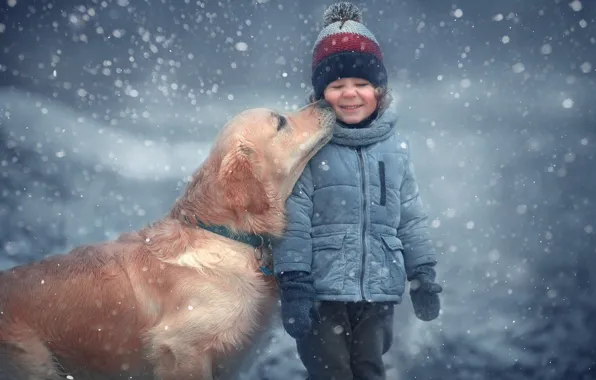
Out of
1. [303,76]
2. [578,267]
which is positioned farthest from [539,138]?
[303,76]

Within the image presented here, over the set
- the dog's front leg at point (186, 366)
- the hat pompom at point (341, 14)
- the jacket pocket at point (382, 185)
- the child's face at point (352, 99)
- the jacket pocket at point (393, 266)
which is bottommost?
the dog's front leg at point (186, 366)

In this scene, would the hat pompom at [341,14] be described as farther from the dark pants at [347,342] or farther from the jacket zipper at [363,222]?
the dark pants at [347,342]

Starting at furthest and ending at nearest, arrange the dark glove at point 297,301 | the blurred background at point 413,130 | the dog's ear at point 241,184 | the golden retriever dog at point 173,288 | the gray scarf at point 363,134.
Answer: the blurred background at point 413,130
the gray scarf at point 363,134
the dog's ear at point 241,184
the golden retriever dog at point 173,288
the dark glove at point 297,301

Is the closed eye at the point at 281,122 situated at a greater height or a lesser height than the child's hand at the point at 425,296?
greater

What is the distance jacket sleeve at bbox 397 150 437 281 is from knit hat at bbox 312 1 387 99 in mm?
480

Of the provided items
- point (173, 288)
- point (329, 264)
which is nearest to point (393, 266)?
point (329, 264)

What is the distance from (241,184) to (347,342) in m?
0.88

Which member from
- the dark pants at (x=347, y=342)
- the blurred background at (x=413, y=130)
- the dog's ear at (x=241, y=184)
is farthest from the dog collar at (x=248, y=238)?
the blurred background at (x=413, y=130)

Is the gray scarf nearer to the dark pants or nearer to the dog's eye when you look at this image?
the dog's eye

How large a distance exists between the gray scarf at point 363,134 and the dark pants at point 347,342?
2.43ft

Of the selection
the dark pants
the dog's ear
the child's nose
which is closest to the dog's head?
the dog's ear

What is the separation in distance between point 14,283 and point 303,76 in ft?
9.41

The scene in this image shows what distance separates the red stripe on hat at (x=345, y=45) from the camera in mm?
2301

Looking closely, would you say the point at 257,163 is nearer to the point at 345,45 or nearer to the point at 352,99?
the point at 352,99
